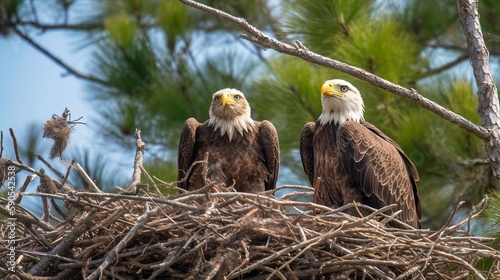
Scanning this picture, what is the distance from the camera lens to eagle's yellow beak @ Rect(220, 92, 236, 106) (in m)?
7.44

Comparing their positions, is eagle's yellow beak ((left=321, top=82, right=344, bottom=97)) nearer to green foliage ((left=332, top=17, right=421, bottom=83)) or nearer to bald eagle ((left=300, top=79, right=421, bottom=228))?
bald eagle ((left=300, top=79, right=421, bottom=228))

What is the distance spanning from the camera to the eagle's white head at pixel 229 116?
743 centimetres

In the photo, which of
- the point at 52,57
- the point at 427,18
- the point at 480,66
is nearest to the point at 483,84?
the point at 480,66

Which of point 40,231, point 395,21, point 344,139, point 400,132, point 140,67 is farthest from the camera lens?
point 140,67

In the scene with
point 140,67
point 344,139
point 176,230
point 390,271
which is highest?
point 140,67

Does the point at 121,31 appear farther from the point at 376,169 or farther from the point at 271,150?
the point at 376,169

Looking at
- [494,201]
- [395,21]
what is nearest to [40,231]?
[494,201]

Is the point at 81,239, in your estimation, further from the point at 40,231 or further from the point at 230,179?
the point at 230,179

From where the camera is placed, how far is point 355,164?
6996 millimetres

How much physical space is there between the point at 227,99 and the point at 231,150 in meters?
0.37

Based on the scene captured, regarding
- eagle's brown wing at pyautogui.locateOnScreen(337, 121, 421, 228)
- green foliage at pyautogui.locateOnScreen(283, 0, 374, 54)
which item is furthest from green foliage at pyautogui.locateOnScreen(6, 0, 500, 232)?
eagle's brown wing at pyautogui.locateOnScreen(337, 121, 421, 228)

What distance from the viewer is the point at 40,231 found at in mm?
5969

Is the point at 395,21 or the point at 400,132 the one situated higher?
the point at 395,21

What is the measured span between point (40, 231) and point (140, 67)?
5843 mm
